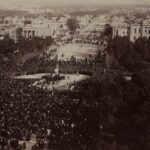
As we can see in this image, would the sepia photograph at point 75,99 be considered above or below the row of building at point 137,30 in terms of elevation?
below

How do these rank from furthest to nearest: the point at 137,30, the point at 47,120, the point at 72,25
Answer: the point at 72,25 → the point at 137,30 → the point at 47,120

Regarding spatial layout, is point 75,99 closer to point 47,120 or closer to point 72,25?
point 47,120

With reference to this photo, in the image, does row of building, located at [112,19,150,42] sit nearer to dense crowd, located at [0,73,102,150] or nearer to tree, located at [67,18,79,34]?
tree, located at [67,18,79,34]

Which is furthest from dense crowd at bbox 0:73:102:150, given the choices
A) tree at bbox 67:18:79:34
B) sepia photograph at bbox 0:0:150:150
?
tree at bbox 67:18:79:34

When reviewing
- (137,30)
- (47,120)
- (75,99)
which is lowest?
(75,99)

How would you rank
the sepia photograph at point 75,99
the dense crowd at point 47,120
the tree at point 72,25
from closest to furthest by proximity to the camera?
the sepia photograph at point 75,99, the dense crowd at point 47,120, the tree at point 72,25

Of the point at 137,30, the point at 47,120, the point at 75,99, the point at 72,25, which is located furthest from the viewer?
the point at 72,25

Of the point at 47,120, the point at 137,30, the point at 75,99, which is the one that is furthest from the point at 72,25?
the point at 47,120

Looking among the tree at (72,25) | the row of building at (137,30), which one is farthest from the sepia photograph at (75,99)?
the tree at (72,25)

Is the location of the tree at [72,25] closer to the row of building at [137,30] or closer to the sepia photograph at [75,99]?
the row of building at [137,30]
